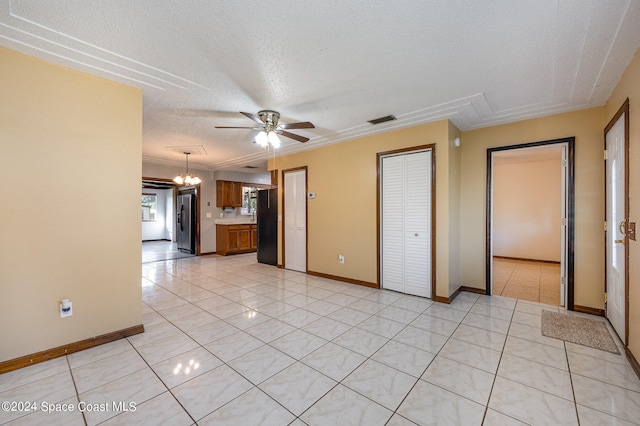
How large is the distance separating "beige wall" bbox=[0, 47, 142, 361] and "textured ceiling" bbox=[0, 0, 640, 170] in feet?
0.89

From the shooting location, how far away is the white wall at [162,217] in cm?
1162

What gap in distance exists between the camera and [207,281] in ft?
15.9

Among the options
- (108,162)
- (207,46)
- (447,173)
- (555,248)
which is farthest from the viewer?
(555,248)

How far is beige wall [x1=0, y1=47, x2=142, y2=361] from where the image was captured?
212 centimetres

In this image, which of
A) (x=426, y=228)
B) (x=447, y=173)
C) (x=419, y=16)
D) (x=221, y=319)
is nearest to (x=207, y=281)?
(x=221, y=319)

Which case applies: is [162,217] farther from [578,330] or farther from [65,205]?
[578,330]

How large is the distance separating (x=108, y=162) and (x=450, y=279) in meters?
4.32

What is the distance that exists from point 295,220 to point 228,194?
3.58 meters

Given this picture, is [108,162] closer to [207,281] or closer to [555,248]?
[207,281]

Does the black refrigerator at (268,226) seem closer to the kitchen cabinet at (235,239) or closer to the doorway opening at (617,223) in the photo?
the kitchen cabinet at (235,239)

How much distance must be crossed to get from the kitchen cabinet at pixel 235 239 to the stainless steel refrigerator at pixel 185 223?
2.74 feet

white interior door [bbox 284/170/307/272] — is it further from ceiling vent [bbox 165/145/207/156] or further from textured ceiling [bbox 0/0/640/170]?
textured ceiling [bbox 0/0/640/170]

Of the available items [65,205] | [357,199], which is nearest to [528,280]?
[357,199]

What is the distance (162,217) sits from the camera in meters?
11.9
